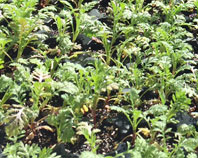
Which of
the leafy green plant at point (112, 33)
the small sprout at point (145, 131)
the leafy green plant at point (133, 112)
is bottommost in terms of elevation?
the small sprout at point (145, 131)

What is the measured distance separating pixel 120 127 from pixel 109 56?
0.71m

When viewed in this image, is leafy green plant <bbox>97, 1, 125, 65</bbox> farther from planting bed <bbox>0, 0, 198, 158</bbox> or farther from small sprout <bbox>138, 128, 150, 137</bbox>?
small sprout <bbox>138, 128, 150, 137</bbox>

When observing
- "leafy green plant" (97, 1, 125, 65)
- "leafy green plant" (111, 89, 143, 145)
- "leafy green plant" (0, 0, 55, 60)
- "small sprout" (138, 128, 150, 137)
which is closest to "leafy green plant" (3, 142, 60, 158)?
"leafy green plant" (111, 89, 143, 145)

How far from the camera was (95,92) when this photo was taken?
275 centimetres

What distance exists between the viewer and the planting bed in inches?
102

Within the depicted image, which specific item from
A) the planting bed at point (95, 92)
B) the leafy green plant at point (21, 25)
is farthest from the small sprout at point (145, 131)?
the leafy green plant at point (21, 25)

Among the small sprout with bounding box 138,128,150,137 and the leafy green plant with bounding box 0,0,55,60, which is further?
the leafy green plant with bounding box 0,0,55,60

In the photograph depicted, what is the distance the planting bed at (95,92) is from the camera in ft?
8.49

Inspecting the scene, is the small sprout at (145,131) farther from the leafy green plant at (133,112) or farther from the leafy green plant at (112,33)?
the leafy green plant at (112,33)

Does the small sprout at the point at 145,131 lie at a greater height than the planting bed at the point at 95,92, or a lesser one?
lesser

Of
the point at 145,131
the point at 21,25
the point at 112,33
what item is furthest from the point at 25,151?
the point at 112,33

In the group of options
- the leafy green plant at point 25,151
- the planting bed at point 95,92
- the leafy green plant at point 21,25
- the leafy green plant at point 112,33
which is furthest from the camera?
the leafy green plant at point 112,33

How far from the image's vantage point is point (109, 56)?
3289mm

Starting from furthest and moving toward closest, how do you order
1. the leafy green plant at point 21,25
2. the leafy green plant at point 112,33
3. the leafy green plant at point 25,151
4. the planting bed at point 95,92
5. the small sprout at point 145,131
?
the leafy green plant at point 112,33 → the leafy green plant at point 21,25 → the small sprout at point 145,131 → the planting bed at point 95,92 → the leafy green plant at point 25,151
